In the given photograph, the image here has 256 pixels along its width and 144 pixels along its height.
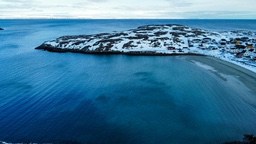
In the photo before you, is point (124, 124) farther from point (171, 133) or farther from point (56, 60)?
point (56, 60)

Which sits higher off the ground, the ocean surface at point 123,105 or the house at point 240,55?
the house at point 240,55

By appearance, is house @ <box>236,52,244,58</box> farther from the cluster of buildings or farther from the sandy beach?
the sandy beach

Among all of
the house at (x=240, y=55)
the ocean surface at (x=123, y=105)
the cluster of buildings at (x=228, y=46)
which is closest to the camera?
the ocean surface at (x=123, y=105)

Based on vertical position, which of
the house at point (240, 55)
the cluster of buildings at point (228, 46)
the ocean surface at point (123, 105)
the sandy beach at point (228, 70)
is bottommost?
the ocean surface at point (123, 105)

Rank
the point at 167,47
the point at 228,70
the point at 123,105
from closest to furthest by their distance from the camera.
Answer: the point at 123,105
the point at 228,70
the point at 167,47

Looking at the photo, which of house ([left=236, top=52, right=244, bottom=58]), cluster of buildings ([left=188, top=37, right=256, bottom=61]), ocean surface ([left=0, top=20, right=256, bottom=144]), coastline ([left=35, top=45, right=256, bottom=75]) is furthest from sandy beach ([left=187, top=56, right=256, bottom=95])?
cluster of buildings ([left=188, top=37, right=256, bottom=61])

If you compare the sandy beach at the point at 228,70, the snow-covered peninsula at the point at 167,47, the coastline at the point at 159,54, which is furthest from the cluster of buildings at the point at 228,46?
the sandy beach at the point at 228,70

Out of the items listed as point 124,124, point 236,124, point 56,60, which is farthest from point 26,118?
point 56,60

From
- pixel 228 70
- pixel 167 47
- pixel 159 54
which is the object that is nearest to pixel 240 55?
pixel 228 70

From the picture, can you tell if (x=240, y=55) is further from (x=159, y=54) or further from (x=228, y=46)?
(x=159, y=54)

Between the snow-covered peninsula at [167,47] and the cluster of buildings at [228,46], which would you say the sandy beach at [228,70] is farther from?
the cluster of buildings at [228,46]
